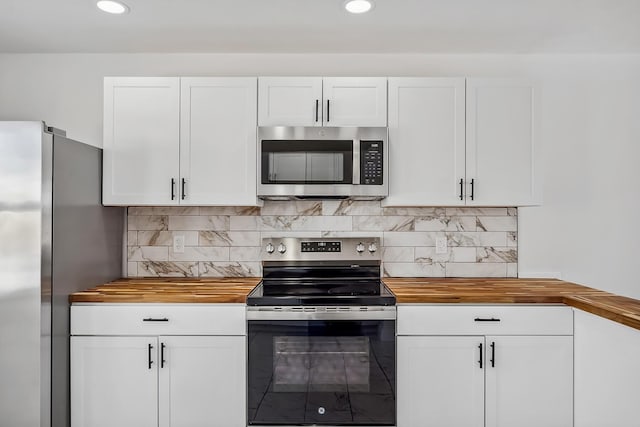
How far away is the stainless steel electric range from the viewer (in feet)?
7.10

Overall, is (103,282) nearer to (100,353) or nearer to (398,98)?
(100,353)

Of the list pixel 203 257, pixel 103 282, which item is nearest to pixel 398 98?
pixel 203 257

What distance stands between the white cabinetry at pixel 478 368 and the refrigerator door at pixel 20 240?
177 centimetres

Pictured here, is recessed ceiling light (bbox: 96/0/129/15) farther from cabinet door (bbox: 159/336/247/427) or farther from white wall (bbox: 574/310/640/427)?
white wall (bbox: 574/310/640/427)

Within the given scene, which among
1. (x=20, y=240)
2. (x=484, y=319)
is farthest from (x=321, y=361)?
(x=20, y=240)

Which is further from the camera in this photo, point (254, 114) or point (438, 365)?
point (254, 114)

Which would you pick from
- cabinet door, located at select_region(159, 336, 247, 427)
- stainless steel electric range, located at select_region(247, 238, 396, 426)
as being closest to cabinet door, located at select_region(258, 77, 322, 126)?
stainless steel electric range, located at select_region(247, 238, 396, 426)

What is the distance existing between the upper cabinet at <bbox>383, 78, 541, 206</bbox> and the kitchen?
1.25 ft

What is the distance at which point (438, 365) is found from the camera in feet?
7.19

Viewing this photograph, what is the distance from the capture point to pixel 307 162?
97.7 inches

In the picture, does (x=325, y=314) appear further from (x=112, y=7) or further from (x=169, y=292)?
(x=112, y=7)

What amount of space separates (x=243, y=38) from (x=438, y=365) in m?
2.15

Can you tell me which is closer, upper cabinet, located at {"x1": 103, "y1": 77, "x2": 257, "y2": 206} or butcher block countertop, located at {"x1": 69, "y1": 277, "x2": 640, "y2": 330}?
butcher block countertop, located at {"x1": 69, "y1": 277, "x2": 640, "y2": 330}

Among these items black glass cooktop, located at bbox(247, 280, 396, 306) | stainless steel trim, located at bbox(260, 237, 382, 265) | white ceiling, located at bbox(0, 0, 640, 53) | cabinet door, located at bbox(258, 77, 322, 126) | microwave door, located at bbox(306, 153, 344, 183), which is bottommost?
black glass cooktop, located at bbox(247, 280, 396, 306)
